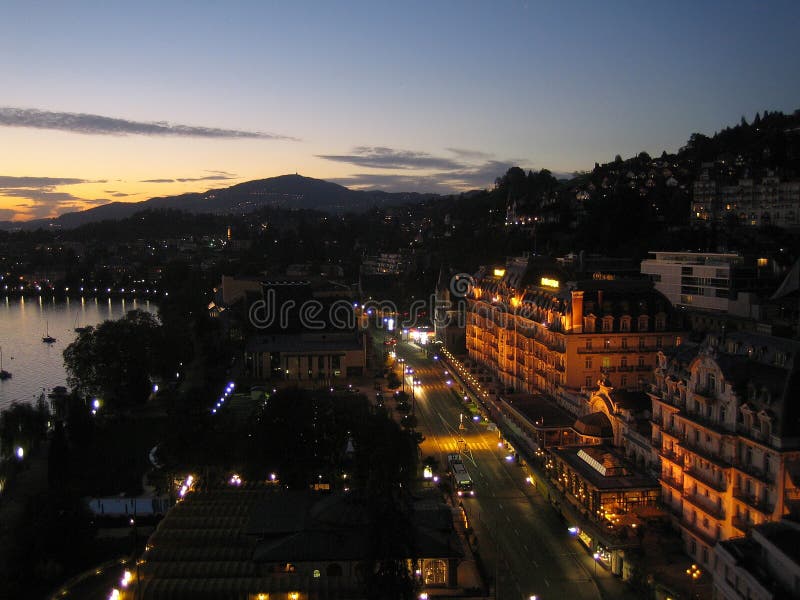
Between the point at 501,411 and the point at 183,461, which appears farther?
the point at 501,411

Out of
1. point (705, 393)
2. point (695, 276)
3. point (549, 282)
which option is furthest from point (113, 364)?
point (695, 276)

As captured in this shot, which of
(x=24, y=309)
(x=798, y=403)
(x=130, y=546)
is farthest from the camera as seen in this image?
(x=24, y=309)

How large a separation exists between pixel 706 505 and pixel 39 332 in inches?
2614

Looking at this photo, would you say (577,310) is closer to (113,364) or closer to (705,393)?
(705,393)

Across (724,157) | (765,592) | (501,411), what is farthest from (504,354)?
(724,157)

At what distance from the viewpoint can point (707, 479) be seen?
608 inches

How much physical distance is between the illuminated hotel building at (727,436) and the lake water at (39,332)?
3453 centimetres

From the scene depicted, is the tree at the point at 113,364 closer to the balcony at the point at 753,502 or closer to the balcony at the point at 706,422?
the balcony at the point at 706,422

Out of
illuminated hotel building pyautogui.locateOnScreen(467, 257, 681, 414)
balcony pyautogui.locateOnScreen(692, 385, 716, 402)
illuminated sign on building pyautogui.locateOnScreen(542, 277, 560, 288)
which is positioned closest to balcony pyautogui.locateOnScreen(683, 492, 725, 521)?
balcony pyautogui.locateOnScreen(692, 385, 716, 402)

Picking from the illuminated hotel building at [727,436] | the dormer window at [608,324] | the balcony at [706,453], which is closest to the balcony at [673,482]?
the illuminated hotel building at [727,436]

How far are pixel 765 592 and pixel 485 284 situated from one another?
2799 cm

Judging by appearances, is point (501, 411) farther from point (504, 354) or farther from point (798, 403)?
point (798, 403)

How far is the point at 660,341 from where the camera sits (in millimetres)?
25875

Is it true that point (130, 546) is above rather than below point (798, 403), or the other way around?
below
